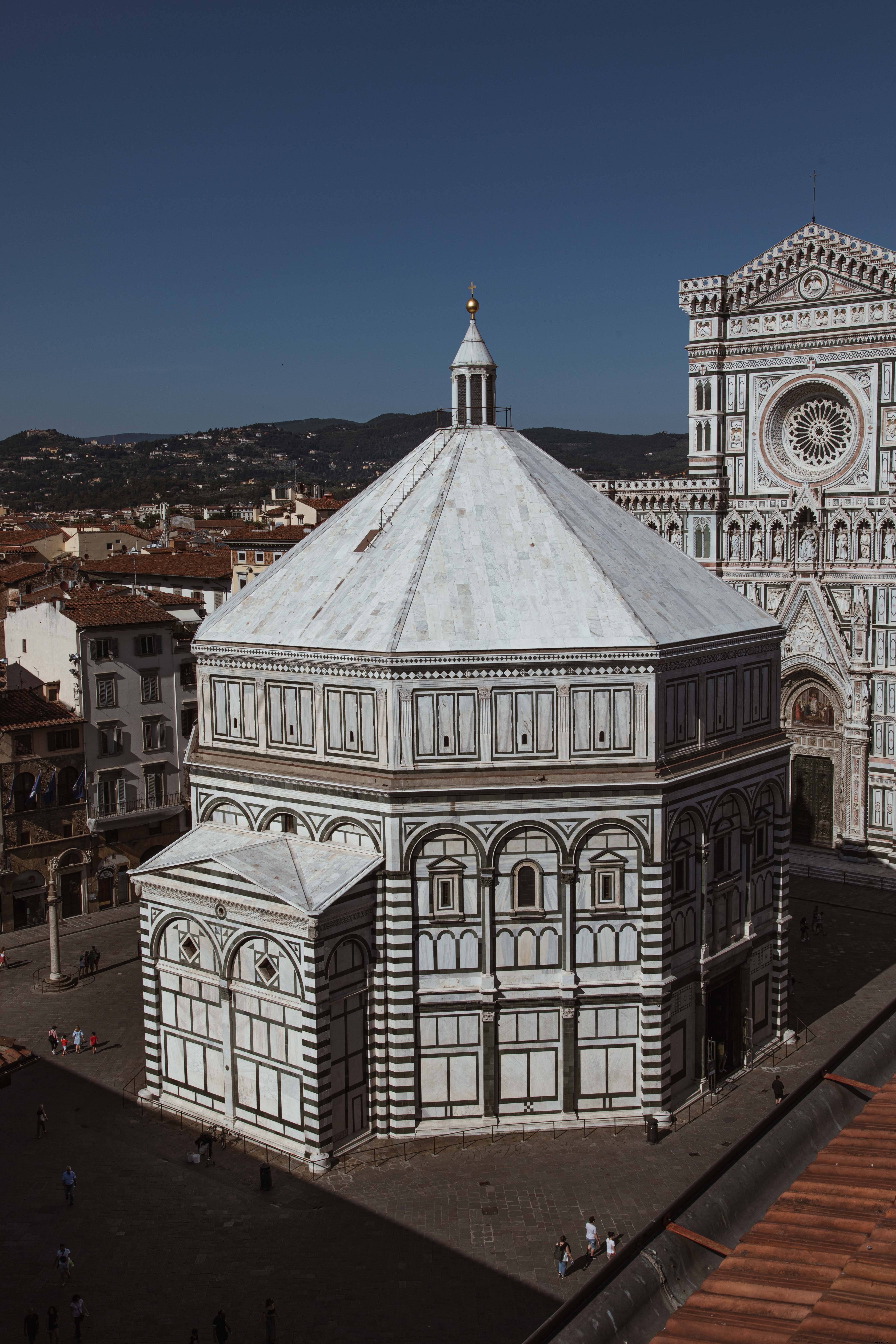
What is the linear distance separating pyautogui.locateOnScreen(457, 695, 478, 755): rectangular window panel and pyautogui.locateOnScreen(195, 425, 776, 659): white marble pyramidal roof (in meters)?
1.13

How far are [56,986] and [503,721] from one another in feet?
59.3

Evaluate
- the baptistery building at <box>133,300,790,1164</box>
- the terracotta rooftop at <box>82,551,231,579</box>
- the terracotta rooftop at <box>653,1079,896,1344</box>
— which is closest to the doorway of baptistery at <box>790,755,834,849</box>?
the baptistery building at <box>133,300,790,1164</box>

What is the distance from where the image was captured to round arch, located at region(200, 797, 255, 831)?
30.5 m

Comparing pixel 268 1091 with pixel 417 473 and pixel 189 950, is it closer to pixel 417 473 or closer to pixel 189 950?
pixel 189 950

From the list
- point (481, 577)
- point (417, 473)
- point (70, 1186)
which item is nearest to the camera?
point (70, 1186)

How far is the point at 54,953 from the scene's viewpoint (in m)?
36.8

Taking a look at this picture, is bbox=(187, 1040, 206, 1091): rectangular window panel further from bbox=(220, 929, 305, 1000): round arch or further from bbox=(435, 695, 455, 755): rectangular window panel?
bbox=(435, 695, 455, 755): rectangular window panel

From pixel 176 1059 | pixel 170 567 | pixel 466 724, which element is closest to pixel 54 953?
pixel 176 1059

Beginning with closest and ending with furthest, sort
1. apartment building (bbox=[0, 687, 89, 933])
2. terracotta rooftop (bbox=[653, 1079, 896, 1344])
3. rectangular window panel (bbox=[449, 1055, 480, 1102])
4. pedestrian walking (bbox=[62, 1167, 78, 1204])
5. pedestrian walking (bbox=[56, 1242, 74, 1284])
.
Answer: terracotta rooftop (bbox=[653, 1079, 896, 1344])
pedestrian walking (bbox=[56, 1242, 74, 1284])
pedestrian walking (bbox=[62, 1167, 78, 1204])
rectangular window panel (bbox=[449, 1055, 480, 1102])
apartment building (bbox=[0, 687, 89, 933])

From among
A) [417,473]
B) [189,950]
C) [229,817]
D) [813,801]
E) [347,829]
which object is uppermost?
[417,473]

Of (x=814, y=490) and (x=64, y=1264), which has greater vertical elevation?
(x=814, y=490)

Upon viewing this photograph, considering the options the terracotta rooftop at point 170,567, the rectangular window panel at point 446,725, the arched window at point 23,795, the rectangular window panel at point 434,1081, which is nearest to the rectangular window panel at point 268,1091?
the rectangular window panel at point 434,1081

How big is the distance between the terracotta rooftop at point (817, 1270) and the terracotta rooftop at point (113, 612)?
3699cm

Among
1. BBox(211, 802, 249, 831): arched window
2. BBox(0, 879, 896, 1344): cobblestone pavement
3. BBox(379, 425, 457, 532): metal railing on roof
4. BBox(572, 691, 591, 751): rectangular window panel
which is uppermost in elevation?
BBox(379, 425, 457, 532): metal railing on roof
